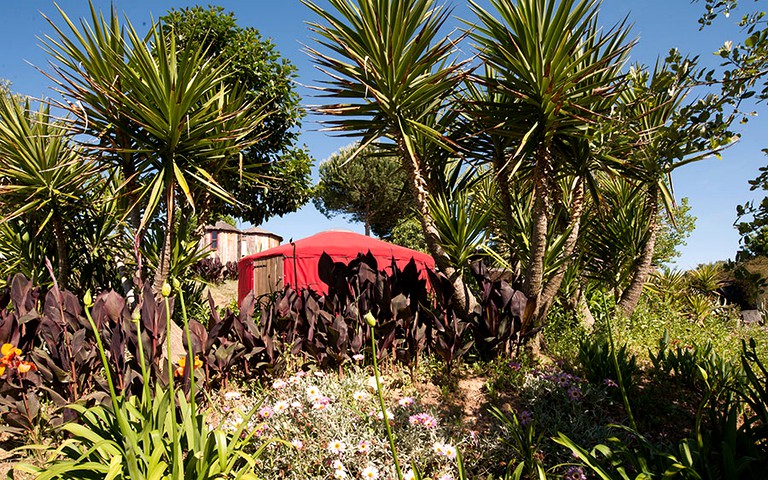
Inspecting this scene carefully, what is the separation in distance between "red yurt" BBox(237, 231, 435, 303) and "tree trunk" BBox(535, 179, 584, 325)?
488 cm

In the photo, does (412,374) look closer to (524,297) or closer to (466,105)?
(524,297)

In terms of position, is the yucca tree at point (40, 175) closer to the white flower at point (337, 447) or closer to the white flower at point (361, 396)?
A: the white flower at point (361, 396)

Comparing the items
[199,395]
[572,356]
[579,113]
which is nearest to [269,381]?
[199,395]

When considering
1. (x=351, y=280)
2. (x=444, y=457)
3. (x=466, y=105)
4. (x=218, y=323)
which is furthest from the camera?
(x=466, y=105)

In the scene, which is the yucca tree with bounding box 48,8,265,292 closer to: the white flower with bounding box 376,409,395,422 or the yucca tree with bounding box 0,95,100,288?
the yucca tree with bounding box 0,95,100,288

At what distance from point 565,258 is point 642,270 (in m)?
2.01

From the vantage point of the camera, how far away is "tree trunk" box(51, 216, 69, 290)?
18.9 ft

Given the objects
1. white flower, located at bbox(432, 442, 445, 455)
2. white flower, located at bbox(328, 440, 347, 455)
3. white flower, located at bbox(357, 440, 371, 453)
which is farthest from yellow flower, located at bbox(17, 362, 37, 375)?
white flower, located at bbox(432, 442, 445, 455)

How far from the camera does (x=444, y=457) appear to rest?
2.64 metres

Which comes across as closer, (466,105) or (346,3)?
(346,3)

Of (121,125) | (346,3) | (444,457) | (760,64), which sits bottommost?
(444,457)

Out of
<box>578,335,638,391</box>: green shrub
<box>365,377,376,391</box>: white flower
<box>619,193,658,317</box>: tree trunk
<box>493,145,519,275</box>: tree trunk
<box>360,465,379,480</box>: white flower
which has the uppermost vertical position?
<box>493,145,519,275</box>: tree trunk

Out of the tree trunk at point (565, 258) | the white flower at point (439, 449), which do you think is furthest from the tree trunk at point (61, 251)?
the tree trunk at point (565, 258)

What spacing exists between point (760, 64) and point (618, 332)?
3.95m
